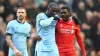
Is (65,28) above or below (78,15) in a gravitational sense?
below

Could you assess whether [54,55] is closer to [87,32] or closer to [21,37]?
[21,37]

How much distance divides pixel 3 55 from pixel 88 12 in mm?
4152

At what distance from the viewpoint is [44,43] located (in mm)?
13891

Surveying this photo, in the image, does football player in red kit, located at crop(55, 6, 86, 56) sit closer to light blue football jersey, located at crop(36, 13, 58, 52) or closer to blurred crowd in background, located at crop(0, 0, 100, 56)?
light blue football jersey, located at crop(36, 13, 58, 52)

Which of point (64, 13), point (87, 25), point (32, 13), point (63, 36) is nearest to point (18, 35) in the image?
point (63, 36)

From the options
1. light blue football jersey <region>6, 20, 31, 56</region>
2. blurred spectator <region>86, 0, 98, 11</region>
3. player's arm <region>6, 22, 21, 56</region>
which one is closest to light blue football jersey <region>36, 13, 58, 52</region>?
light blue football jersey <region>6, 20, 31, 56</region>

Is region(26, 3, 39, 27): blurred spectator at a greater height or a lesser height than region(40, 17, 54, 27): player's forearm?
greater

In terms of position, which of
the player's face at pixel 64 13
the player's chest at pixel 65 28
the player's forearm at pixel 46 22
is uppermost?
the player's face at pixel 64 13

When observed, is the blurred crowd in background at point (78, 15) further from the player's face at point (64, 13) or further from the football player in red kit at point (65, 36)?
the player's face at point (64, 13)

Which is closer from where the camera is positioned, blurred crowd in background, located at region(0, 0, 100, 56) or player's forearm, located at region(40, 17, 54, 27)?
player's forearm, located at region(40, 17, 54, 27)

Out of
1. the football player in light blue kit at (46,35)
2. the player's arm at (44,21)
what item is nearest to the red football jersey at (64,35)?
the football player in light blue kit at (46,35)

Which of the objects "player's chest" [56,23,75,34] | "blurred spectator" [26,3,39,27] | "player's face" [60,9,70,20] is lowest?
"player's chest" [56,23,75,34]

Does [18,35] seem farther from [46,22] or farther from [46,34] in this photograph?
[46,22]

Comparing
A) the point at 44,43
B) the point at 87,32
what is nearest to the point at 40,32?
the point at 44,43
